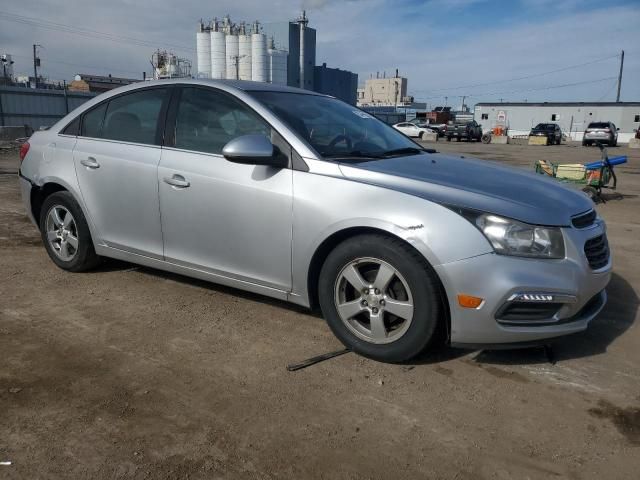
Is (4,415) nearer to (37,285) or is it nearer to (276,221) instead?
(276,221)

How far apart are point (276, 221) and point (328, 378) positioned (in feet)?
3.32

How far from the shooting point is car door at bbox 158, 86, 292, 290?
3424mm

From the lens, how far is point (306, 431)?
253 cm

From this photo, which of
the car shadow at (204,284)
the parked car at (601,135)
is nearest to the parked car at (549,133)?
the parked car at (601,135)

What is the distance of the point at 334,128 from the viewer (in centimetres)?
384

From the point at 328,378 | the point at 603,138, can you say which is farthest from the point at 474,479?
the point at 603,138

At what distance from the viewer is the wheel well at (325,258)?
2965 millimetres

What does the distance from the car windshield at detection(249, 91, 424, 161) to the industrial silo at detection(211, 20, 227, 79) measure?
62.1m

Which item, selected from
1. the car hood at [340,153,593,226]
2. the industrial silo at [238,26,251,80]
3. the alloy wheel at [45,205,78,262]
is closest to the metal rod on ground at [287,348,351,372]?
the car hood at [340,153,593,226]

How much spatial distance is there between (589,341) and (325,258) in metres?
1.85

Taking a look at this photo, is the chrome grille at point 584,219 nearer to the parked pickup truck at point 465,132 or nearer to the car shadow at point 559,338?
the car shadow at point 559,338

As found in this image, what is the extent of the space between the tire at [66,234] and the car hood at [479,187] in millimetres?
2468

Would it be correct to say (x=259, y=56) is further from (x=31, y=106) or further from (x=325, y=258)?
(x=325, y=258)

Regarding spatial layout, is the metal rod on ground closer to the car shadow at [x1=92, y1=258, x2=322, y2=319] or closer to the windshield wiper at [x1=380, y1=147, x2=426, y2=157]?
the car shadow at [x1=92, y1=258, x2=322, y2=319]
